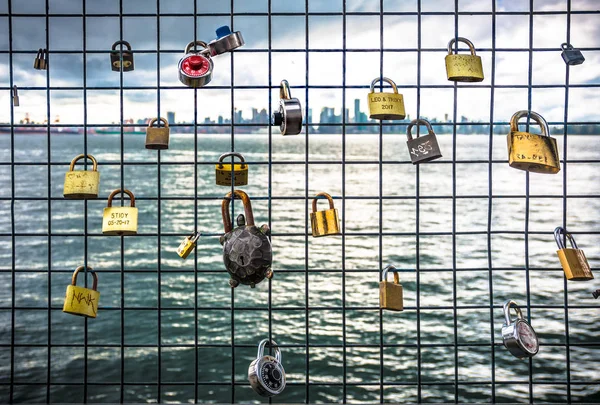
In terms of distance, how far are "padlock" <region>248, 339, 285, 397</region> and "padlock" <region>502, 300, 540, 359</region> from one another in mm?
1087

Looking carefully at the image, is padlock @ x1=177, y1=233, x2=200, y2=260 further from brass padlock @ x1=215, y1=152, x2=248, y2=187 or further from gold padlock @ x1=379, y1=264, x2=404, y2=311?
gold padlock @ x1=379, y1=264, x2=404, y2=311

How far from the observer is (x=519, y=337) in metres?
3.04

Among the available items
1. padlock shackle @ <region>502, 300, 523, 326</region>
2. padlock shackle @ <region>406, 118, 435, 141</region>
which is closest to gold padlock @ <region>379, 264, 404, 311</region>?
padlock shackle @ <region>502, 300, 523, 326</region>

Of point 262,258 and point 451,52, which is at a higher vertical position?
point 451,52

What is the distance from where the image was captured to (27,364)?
18.2m

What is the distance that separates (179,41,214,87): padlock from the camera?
2.98 metres

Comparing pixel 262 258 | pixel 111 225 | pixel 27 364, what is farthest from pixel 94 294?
pixel 27 364

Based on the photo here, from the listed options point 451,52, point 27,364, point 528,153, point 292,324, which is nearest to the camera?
point 528,153

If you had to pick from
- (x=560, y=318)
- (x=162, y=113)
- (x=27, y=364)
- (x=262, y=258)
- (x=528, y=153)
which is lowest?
(x=27, y=364)

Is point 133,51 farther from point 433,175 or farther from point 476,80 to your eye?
point 433,175

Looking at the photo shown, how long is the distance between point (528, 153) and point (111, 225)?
1.93 meters

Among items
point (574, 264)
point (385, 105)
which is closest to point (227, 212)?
point (385, 105)

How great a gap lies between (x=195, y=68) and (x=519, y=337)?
6.45 feet

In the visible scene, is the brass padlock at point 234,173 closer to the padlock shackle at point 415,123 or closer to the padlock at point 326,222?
the padlock at point 326,222
